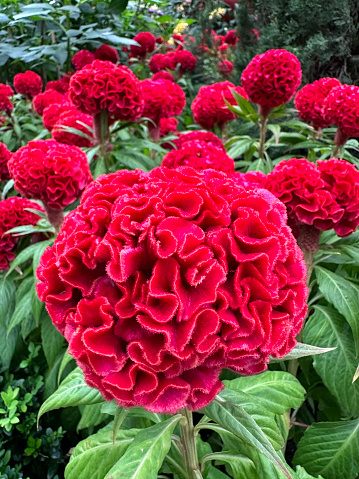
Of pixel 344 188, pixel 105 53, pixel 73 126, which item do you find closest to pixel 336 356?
pixel 344 188

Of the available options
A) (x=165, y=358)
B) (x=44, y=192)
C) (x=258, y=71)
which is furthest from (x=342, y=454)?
(x=258, y=71)

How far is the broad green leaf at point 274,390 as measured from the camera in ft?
4.20

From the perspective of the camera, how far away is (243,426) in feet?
2.87

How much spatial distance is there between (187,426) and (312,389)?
1152 mm

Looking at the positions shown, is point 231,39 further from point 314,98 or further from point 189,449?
point 189,449

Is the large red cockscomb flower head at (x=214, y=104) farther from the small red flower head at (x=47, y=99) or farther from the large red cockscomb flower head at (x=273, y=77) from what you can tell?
the small red flower head at (x=47, y=99)

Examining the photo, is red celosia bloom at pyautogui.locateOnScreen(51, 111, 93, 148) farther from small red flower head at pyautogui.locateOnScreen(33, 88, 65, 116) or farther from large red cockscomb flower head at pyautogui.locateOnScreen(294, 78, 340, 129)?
large red cockscomb flower head at pyautogui.locateOnScreen(294, 78, 340, 129)

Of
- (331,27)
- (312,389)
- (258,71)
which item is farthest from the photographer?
(331,27)

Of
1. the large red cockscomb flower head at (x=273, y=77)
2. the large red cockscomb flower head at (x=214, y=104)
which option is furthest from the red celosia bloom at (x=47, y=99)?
the large red cockscomb flower head at (x=273, y=77)

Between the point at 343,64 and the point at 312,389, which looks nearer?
the point at 312,389

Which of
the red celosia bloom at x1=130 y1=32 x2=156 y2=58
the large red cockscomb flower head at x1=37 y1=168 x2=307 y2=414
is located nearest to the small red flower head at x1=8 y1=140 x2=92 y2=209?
the large red cockscomb flower head at x1=37 y1=168 x2=307 y2=414

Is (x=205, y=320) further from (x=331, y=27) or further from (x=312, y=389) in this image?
(x=331, y=27)

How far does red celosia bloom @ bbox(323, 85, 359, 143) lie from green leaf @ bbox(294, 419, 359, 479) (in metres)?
1.43

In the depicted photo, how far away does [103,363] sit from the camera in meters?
0.77
